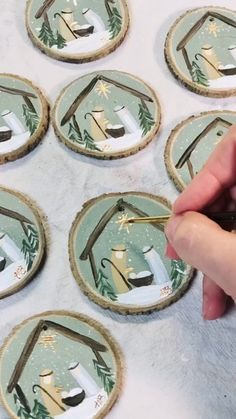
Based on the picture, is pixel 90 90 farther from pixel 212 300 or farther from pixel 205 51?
pixel 212 300

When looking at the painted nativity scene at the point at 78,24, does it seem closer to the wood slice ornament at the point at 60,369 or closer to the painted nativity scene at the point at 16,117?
the painted nativity scene at the point at 16,117

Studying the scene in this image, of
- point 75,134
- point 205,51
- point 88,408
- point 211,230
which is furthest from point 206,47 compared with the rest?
point 88,408

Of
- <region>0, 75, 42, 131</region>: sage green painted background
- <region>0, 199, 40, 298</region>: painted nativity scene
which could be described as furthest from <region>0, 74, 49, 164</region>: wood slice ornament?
<region>0, 199, 40, 298</region>: painted nativity scene

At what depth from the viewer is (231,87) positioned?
1.04m

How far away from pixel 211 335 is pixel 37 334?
232 mm

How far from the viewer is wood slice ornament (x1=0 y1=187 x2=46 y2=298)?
0.91m

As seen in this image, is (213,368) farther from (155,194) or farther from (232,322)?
(155,194)

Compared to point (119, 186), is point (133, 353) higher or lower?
lower

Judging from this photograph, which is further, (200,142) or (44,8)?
(44,8)

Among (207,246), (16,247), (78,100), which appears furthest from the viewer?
(78,100)

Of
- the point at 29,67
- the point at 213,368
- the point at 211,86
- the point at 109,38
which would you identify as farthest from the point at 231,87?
the point at 213,368

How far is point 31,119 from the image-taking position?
1.02m

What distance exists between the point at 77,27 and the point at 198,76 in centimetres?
22

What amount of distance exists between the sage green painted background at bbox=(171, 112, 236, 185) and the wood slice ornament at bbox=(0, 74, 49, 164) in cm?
21
